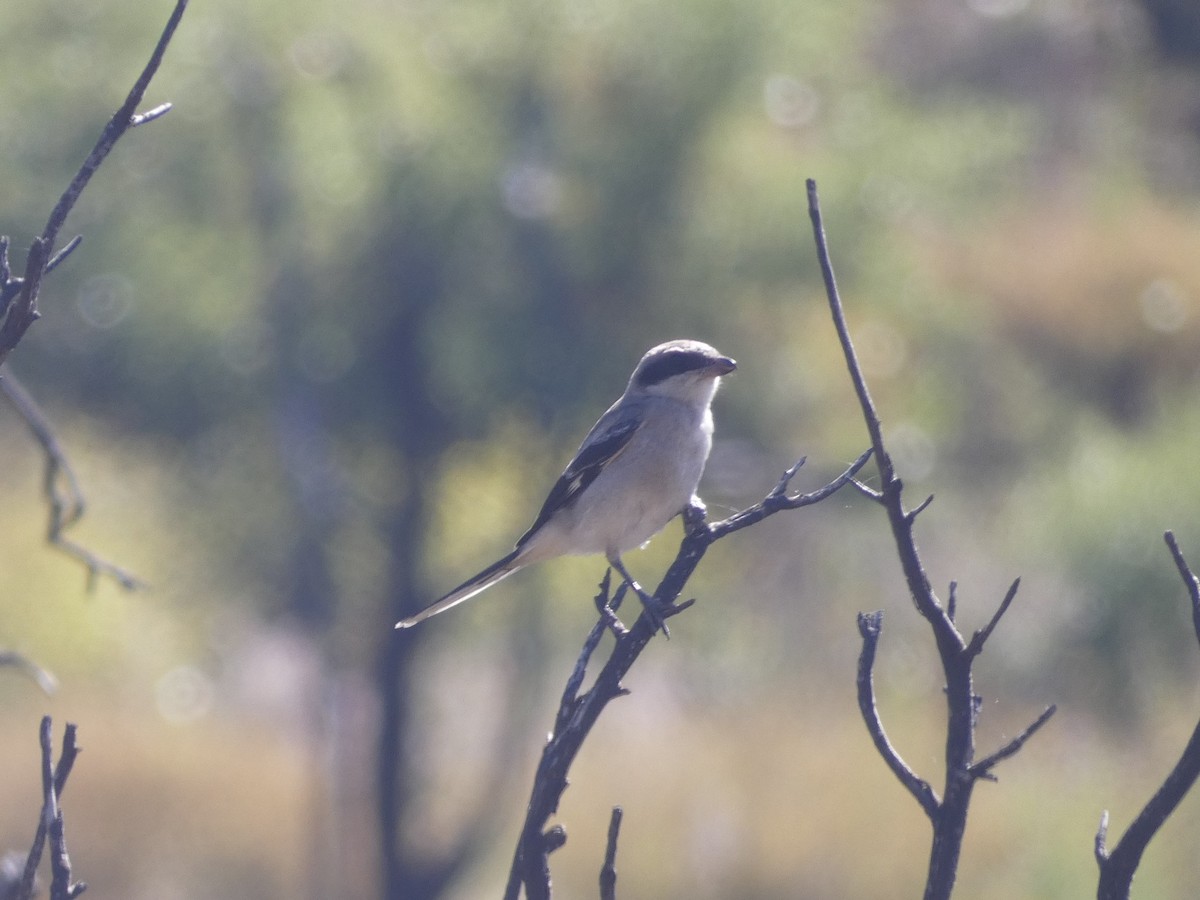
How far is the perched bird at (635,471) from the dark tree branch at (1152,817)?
164 cm

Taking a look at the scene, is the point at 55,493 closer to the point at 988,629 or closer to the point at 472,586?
the point at 472,586

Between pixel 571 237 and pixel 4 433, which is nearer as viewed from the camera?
pixel 571 237

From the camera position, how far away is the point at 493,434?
11211 millimetres

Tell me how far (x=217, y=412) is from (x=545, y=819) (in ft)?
31.9

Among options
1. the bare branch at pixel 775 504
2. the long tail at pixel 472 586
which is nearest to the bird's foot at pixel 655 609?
the bare branch at pixel 775 504

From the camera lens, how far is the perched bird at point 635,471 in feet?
10.4

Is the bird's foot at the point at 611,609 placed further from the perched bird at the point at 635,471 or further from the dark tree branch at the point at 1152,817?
the perched bird at the point at 635,471

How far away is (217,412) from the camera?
11.0m

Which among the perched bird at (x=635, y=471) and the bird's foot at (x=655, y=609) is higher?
the perched bird at (x=635, y=471)

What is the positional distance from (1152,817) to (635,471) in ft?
6.26

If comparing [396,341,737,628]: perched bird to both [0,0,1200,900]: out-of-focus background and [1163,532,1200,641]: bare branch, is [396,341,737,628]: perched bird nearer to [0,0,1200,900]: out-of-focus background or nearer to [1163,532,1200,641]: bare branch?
[1163,532,1200,641]: bare branch

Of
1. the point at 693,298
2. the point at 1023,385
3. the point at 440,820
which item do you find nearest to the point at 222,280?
the point at 693,298

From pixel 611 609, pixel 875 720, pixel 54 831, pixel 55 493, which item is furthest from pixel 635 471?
pixel 54 831

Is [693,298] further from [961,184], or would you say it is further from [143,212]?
[143,212]
